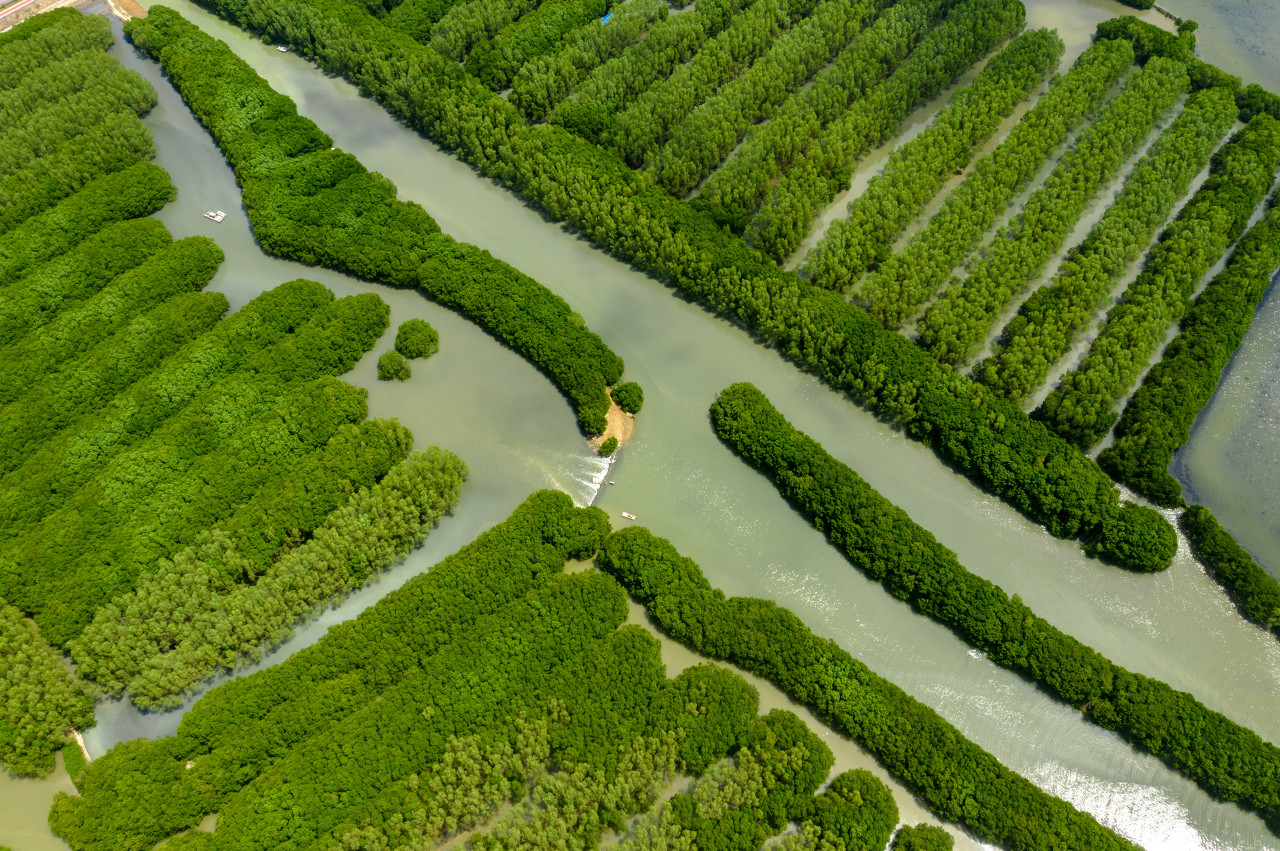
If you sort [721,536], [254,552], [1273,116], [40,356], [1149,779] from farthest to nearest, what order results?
[1273,116], [40,356], [721,536], [254,552], [1149,779]

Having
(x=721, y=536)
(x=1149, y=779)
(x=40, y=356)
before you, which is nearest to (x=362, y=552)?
(x=721, y=536)

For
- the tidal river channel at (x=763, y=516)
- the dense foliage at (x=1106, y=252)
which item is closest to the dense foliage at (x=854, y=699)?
the tidal river channel at (x=763, y=516)

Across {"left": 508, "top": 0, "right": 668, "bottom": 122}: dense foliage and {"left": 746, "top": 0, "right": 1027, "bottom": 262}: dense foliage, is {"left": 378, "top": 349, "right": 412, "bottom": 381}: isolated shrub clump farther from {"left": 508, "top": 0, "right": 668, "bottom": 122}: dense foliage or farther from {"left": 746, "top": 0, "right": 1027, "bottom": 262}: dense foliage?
{"left": 508, "top": 0, "right": 668, "bottom": 122}: dense foliage

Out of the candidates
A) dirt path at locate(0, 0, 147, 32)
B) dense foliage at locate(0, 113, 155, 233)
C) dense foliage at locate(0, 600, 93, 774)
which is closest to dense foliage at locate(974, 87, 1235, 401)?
dense foliage at locate(0, 600, 93, 774)

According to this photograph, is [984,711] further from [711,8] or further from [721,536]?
[711,8]

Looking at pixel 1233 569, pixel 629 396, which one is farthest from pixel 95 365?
pixel 1233 569

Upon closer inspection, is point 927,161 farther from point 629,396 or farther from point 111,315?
point 111,315

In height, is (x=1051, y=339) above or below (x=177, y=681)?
above
